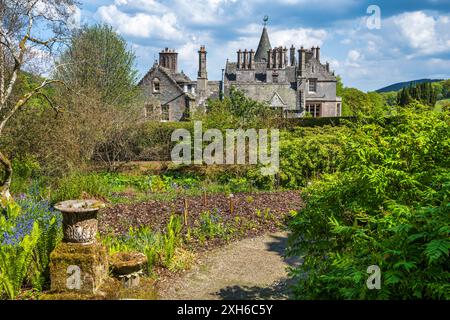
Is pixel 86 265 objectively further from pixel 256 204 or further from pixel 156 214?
pixel 256 204

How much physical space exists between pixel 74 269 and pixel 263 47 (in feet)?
146

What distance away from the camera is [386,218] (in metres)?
3.03

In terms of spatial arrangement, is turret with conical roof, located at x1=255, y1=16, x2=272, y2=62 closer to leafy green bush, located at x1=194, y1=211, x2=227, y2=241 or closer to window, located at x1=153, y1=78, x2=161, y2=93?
window, located at x1=153, y1=78, x2=161, y2=93

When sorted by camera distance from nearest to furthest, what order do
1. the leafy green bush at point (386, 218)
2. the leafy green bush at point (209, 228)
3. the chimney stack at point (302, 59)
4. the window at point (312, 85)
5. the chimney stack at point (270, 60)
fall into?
the leafy green bush at point (386, 218) → the leafy green bush at point (209, 228) → the chimney stack at point (302, 59) → the chimney stack at point (270, 60) → the window at point (312, 85)

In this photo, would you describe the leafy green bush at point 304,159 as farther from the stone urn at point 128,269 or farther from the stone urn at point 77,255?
the stone urn at point 77,255

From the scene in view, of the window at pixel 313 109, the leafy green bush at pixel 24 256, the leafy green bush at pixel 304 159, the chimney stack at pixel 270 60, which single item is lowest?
the leafy green bush at pixel 24 256

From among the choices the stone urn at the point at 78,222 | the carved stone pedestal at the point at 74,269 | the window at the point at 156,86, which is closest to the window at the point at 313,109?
the window at the point at 156,86

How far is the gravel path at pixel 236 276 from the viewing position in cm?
550

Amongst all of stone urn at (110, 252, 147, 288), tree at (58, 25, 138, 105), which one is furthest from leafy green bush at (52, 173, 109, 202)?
tree at (58, 25, 138, 105)

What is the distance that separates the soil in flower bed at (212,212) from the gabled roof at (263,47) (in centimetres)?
3789

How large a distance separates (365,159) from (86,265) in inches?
148

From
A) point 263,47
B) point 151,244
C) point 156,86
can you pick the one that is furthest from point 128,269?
point 263,47

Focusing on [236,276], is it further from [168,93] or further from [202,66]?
[202,66]

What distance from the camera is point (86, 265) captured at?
504 centimetres
